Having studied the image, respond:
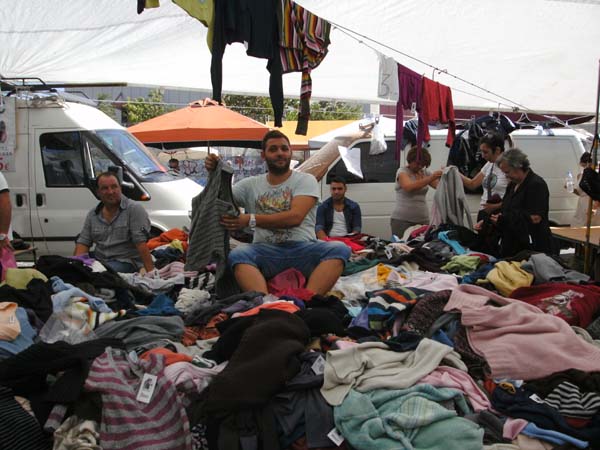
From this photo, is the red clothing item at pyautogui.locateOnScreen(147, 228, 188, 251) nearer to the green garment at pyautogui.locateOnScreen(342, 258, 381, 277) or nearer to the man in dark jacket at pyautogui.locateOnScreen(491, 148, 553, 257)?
the green garment at pyautogui.locateOnScreen(342, 258, 381, 277)

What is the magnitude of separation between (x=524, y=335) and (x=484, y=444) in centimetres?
67

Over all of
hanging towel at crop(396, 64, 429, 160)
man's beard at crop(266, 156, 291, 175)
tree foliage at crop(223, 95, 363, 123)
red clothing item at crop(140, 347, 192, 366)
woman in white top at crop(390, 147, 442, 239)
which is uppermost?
tree foliage at crop(223, 95, 363, 123)

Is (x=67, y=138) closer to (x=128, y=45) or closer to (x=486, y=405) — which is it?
(x=128, y=45)

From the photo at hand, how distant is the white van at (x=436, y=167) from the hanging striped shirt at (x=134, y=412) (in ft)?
20.7

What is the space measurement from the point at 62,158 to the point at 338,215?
4.02m

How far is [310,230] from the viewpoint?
159 inches

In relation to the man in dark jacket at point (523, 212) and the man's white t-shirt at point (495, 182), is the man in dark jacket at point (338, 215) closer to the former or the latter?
the man's white t-shirt at point (495, 182)

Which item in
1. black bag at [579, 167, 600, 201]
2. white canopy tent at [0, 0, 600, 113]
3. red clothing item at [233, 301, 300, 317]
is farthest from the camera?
white canopy tent at [0, 0, 600, 113]

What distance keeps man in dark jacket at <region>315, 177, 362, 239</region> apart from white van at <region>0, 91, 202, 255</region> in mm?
2039

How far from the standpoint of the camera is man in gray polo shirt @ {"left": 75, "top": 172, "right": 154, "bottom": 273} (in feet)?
15.0

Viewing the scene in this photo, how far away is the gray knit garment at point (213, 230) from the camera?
3635mm

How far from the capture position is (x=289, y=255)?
3830 millimetres

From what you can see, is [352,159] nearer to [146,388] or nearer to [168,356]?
[168,356]

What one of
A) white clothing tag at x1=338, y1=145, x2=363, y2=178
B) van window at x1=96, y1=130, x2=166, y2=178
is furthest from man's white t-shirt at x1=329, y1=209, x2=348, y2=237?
van window at x1=96, y1=130, x2=166, y2=178
